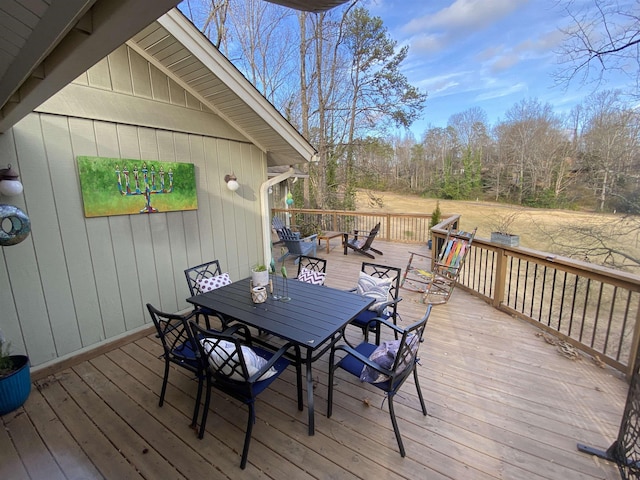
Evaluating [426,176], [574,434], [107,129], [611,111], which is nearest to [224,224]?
[107,129]

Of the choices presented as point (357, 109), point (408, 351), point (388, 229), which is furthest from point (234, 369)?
point (357, 109)

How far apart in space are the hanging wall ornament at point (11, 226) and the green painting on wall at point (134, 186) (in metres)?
0.73

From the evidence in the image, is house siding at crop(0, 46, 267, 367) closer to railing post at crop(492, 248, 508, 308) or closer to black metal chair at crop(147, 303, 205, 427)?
black metal chair at crop(147, 303, 205, 427)

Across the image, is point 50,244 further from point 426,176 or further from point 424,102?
point 426,176

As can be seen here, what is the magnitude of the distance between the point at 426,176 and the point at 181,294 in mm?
21972

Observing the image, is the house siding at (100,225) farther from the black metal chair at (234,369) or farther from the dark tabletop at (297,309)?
the black metal chair at (234,369)

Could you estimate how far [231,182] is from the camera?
4086 millimetres

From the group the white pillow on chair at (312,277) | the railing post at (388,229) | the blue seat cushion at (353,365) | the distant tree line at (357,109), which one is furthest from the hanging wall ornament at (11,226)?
the railing post at (388,229)

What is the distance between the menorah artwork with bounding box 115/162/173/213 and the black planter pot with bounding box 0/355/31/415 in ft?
5.66

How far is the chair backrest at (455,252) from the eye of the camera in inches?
175

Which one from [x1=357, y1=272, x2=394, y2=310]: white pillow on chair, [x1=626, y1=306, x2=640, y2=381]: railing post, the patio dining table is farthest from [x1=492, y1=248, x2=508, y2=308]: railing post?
the patio dining table

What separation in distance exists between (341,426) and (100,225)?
3.10m

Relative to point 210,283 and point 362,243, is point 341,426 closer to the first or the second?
point 210,283

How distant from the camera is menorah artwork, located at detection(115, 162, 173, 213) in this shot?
10.3 feet
